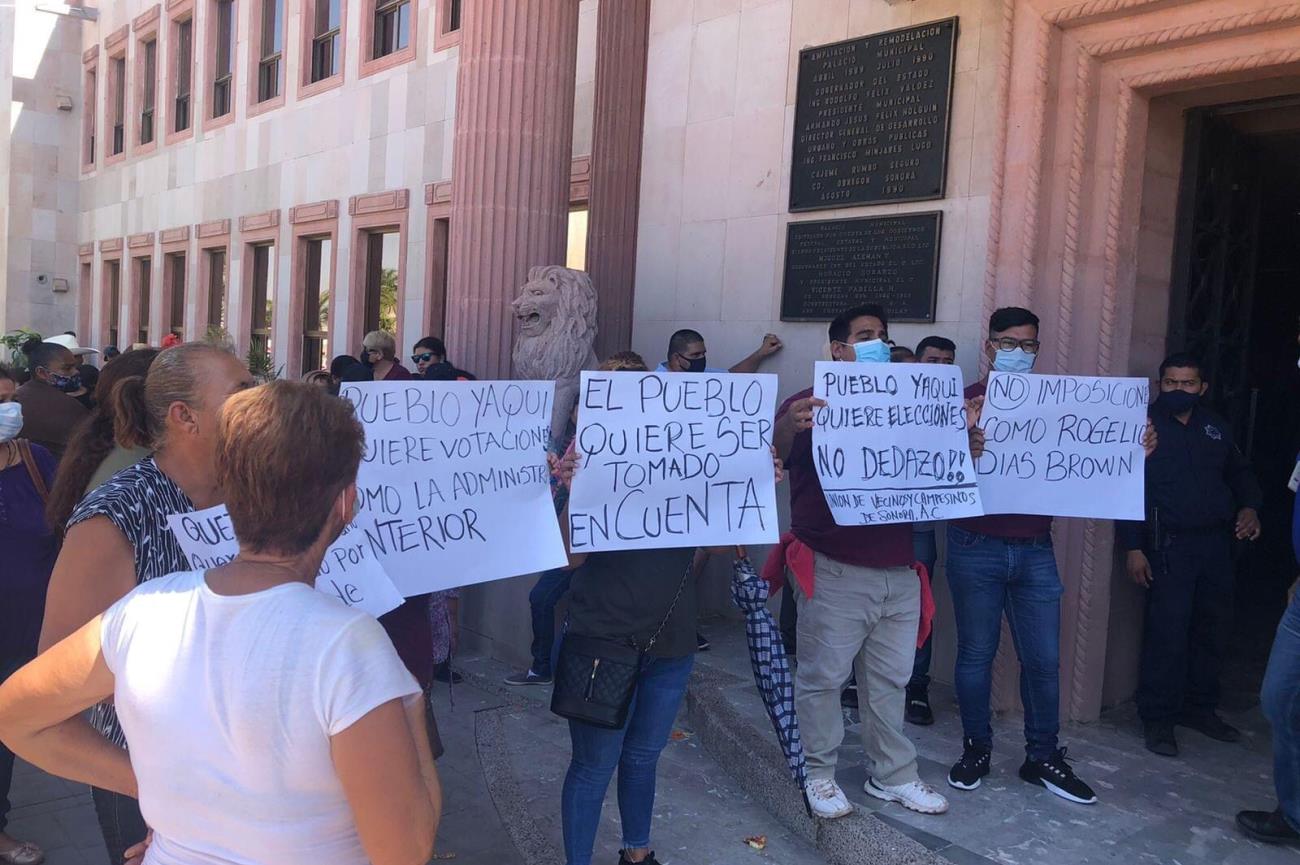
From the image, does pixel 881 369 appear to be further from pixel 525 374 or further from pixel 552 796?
pixel 525 374

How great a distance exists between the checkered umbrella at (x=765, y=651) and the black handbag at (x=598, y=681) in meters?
0.53

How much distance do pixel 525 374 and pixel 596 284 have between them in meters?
1.37

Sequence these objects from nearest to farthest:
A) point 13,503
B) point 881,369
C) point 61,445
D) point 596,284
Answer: point 13,503
point 881,369
point 61,445
point 596,284

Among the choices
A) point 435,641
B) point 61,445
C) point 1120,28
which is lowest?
point 435,641

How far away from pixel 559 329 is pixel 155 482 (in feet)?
14.4

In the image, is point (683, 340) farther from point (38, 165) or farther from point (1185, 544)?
point (38, 165)

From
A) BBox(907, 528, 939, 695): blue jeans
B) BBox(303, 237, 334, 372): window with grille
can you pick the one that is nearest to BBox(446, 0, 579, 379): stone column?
BBox(907, 528, 939, 695): blue jeans

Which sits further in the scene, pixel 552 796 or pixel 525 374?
pixel 525 374

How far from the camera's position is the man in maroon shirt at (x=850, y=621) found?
4.05 metres

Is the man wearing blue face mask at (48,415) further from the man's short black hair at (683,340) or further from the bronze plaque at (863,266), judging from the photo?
the bronze plaque at (863,266)

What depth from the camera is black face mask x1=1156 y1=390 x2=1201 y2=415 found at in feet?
16.5

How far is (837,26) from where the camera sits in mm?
6398

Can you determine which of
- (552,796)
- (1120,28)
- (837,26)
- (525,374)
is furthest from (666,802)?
(837,26)

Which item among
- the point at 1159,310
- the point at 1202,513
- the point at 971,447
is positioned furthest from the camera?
the point at 1159,310
